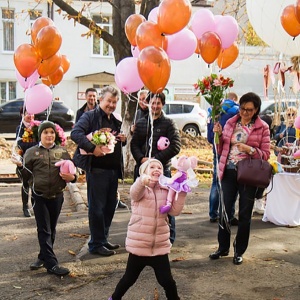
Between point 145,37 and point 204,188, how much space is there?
5816mm

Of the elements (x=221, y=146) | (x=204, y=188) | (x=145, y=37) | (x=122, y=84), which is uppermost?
(x=145, y=37)

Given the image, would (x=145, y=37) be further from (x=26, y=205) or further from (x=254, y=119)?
(x=26, y=205)

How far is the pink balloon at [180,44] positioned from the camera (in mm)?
5223

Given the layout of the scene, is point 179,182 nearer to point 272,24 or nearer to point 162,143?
point 162,143

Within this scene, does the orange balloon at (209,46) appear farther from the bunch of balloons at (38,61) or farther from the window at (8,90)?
the window at (8,90)

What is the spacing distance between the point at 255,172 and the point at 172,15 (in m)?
1.82

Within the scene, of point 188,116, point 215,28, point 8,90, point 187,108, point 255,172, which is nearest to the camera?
point 255,172

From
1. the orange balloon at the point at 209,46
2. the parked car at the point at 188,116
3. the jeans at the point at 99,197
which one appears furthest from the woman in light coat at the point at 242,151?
the parked car at the point at 188,116

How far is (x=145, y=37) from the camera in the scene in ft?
15.8

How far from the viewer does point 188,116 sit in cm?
2042

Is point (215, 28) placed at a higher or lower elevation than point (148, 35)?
higher

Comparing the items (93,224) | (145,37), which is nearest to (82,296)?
(93,224)

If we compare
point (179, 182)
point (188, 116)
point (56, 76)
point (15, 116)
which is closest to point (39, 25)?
point (56, 76)

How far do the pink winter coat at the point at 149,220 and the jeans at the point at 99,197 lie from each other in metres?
1.53
